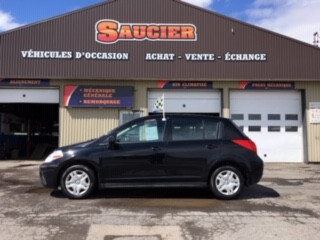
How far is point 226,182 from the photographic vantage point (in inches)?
338

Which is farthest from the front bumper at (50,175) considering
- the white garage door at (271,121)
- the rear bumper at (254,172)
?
the white garage door at (271,121)

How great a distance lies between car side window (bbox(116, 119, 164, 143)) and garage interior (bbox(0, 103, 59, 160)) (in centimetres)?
1424

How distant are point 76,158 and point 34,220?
187 centimetres

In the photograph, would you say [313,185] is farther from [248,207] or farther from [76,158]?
[76,158]

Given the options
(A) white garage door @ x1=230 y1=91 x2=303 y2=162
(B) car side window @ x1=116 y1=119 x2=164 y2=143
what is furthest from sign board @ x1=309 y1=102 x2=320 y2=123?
(B) car side window @ x1=116 y1=119 x2=164 y2=143

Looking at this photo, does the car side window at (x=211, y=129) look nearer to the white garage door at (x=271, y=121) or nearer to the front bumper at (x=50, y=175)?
the front bumper at (x=50, y=175)

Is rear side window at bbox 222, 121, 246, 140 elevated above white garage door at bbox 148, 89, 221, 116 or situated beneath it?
situated beneath

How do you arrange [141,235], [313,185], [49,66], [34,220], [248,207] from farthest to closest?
1. [49,66]
2. [313,185]
3. [248,207]
4. [34,220]
5. [141,235]

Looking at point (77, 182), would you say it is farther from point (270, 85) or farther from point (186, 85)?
point (270, 85)

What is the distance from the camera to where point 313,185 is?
436 inches

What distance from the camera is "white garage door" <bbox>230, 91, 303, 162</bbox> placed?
18516mm

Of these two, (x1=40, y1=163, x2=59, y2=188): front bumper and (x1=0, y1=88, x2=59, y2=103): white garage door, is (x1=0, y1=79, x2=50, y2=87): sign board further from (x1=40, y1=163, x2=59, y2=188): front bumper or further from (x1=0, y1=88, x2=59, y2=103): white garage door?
(x1=40, y1=163, x2=59, y2=188): front bumper

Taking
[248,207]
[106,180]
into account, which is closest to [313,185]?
[248,207]

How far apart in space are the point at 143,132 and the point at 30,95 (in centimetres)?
1092
